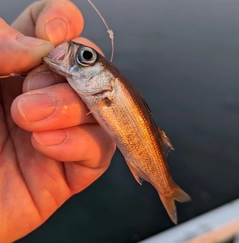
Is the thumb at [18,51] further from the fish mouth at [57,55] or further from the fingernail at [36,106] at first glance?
the fingernail at [36,106]

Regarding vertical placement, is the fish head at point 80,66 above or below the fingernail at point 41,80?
above

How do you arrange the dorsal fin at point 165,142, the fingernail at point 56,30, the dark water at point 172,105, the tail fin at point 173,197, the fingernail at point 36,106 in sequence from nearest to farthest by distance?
1. the fingernail at point 36,106
2. the fingernail at point 56,30
3. the dorsal fin at point 165,142
4. the tail fin at point 173,197
5. the dark water at point 172,105

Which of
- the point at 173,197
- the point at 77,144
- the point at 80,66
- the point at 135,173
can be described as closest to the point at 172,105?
the point at 173,197

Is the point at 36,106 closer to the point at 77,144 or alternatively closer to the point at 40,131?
the point at 40,131

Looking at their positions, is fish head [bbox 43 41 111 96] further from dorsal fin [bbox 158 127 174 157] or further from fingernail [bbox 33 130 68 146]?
dorsal fin [bbox 158 127 174 157]

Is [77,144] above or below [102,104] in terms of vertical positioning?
below

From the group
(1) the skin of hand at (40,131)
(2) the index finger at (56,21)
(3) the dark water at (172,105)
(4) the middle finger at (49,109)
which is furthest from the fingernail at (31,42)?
(3) the dark water at (172,105)

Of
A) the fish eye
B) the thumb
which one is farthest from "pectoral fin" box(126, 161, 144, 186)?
the thumb
